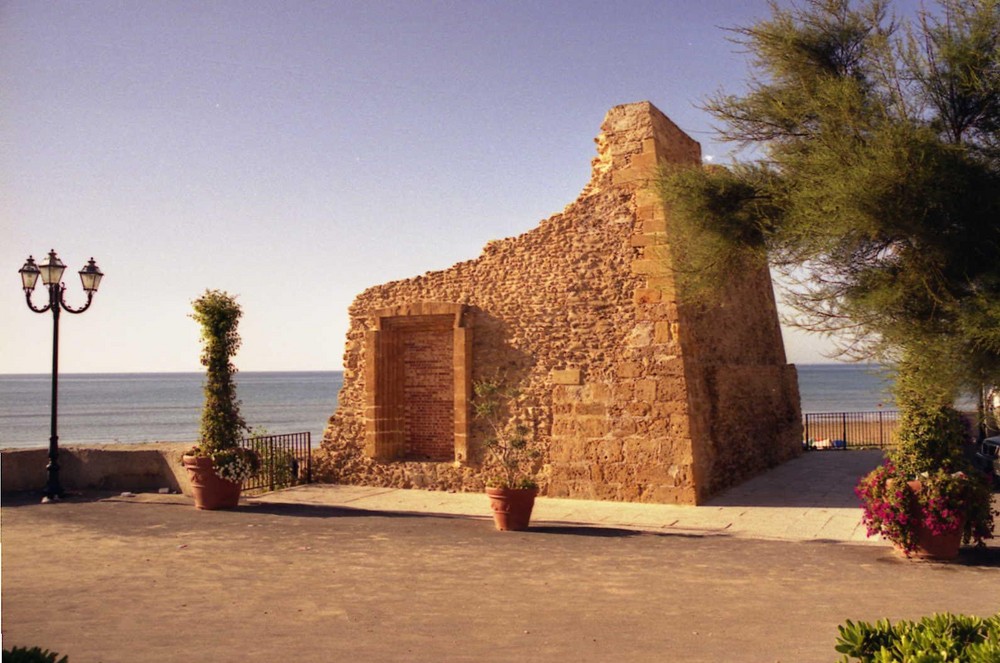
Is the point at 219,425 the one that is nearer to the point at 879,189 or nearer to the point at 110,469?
the point at 110,469

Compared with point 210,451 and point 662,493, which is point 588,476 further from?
point 210,451

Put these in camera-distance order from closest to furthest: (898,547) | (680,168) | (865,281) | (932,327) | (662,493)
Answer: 1. (932,327)
2. (865,281)
3. (898,547)
4. (680,168)
5. (662,493)

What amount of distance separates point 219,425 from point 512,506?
4.89 meters

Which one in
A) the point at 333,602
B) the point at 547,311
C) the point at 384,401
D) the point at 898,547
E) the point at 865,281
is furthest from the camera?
the point at 384,401

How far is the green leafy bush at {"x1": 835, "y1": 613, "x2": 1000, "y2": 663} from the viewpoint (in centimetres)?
317

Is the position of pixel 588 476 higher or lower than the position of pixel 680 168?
lower

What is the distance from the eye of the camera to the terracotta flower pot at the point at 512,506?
10.3 metres

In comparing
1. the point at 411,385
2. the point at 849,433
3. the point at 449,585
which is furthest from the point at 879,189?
the point at 849,433

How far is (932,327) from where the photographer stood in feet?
24.7

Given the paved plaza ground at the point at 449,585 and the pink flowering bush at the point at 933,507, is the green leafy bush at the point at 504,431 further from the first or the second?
the pink flowering bush at the point at 933,507

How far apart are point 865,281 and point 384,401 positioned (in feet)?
27.8

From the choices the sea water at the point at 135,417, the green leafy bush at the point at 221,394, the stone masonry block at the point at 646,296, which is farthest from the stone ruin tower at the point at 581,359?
the sea water at the point at 135,417

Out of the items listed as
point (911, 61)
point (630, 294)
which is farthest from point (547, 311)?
point (911, 61)

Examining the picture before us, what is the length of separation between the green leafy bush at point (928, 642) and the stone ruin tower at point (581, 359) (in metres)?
8.30
